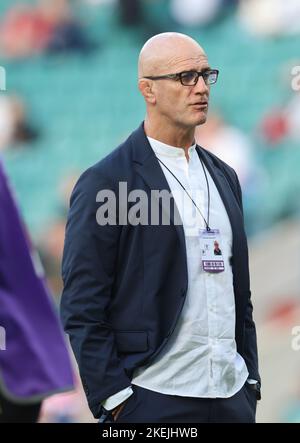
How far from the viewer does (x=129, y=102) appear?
272 inches

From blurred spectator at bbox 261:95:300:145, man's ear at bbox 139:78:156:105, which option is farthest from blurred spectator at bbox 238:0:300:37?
man's ear at bbox 139:78:156:105

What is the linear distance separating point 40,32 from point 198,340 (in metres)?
4.21

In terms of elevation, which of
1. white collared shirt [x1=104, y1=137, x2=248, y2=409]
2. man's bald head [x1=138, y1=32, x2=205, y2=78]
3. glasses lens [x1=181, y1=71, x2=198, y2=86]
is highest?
man's bald head [x1=138, y1=32, x2=205, y2=78]

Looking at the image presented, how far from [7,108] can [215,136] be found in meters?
1.31

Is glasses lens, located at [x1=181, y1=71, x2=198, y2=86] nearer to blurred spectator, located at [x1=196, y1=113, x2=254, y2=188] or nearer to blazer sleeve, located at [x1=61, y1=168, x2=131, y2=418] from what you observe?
blazer sleeve, located at [x1=61, y1=168, x2=131, y2=418]

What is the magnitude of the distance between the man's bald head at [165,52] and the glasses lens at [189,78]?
5cm

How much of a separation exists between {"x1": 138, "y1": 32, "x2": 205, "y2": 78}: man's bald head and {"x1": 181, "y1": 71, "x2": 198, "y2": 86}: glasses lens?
1.9 inches

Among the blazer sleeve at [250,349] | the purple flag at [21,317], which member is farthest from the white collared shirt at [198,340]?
the purple flag at [21,317]

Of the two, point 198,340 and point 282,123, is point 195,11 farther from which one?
point 198,340

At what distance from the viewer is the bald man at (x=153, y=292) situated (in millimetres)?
3100

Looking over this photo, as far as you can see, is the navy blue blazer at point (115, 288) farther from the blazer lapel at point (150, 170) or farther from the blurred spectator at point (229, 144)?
the blurred spectator at point (229, 144)

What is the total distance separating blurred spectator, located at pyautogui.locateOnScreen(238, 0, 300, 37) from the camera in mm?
6809

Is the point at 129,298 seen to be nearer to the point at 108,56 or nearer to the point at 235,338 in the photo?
the point at 235,338
